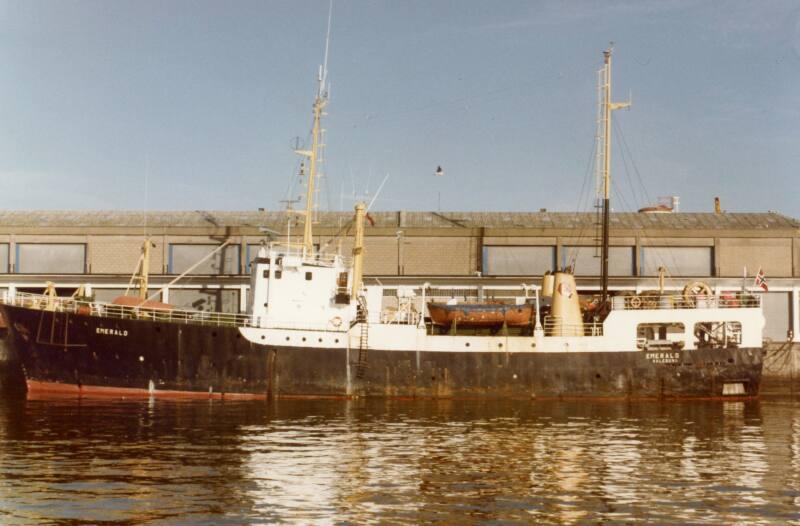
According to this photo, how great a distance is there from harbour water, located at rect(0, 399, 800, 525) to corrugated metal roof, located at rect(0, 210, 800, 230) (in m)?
27.3

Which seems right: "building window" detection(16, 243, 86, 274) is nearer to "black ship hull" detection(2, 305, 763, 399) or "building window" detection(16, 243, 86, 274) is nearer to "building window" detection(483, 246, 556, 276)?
"black ship hull" detection(2, 305, 763, 399)

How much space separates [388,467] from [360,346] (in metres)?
17.8

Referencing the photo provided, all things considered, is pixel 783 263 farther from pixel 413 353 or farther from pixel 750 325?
pixel 413 353

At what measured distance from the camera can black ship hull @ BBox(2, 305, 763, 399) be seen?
3566 centimetres

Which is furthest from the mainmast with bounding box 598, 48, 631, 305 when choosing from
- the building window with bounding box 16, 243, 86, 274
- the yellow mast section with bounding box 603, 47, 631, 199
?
the building window with bounding box 16, 243, 86, 274

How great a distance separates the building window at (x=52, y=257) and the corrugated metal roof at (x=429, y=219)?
90.2 inches

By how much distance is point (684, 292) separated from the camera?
39.4 m

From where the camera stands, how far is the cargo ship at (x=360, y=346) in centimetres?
3572

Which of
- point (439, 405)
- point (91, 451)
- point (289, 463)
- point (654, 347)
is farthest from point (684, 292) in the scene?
point (91, 451)

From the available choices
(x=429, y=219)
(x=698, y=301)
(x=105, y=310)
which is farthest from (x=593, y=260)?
(x=105, y=310)

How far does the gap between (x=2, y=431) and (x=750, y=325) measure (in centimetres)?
3063

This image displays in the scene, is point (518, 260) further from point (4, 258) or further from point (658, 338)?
point (4, 258)

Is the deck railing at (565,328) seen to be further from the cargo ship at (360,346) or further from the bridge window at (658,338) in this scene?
the bridge window at (658,338)

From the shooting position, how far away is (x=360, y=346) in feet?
121
